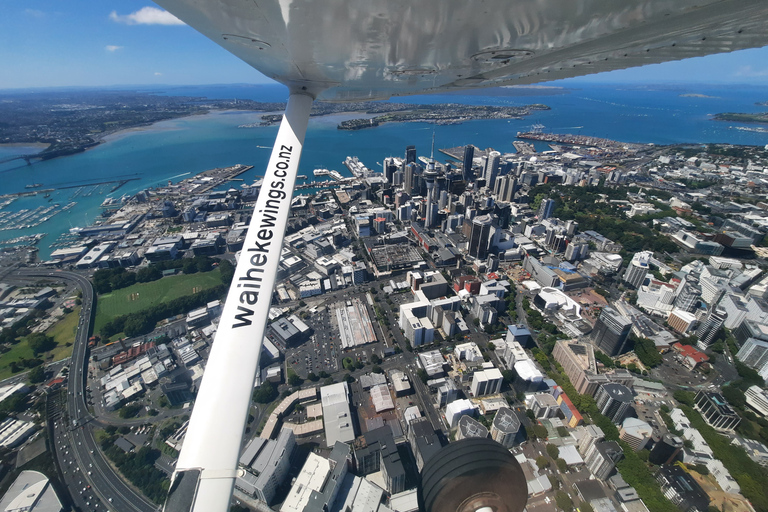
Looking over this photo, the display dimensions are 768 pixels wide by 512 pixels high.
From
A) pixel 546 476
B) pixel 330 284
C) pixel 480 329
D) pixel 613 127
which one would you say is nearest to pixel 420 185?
pixel 330 284

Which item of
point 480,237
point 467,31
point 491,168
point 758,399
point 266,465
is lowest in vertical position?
point 758,399

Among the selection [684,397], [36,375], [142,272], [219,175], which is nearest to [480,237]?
Result: [684,397]

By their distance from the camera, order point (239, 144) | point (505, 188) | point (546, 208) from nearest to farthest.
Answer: point (546, 208)
point (505, 188)
point (239, 144)

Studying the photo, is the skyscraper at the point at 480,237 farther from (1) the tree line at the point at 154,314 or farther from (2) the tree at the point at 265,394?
(1) the tree line at the point at 154,314

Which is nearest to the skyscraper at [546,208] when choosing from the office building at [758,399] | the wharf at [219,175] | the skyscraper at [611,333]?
the skyscraper at [611,333]

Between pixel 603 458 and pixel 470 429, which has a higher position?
pixel 470 429

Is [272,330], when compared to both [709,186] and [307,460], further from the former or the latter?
[709,186]

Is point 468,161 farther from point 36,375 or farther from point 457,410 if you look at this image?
point 36,375

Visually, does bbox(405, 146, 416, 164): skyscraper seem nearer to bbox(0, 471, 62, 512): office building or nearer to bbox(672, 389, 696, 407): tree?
bbox(672, 389, 696, 407): tree
